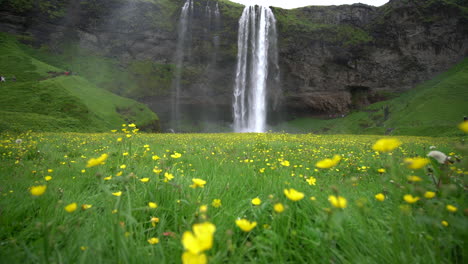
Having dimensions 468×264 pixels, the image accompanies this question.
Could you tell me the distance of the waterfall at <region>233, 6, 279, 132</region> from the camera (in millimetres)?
37969

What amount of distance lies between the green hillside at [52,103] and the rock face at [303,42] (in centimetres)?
1022

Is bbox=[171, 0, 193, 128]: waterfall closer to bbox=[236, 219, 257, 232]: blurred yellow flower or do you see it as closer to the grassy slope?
the grassy slope

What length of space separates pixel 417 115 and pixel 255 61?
25938 mm

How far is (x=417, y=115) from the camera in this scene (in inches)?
1059

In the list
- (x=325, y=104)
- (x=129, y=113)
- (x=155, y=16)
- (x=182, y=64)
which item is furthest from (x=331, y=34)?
(x=129, y=113)

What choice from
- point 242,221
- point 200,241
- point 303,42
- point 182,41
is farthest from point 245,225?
point 182,41

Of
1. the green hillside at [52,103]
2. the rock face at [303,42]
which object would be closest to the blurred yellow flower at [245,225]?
the green hillside at [52,103]

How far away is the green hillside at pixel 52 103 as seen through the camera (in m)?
16.6

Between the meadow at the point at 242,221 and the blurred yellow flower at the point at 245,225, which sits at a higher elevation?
the blurred yellow flower at the point at 245,225

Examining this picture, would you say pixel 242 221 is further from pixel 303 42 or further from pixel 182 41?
pixel 182 41

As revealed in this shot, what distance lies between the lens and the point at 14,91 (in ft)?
67.9

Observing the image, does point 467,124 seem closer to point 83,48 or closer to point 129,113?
point 129,113

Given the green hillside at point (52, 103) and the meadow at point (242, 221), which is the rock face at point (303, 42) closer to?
the green hillside at point (52, 103)

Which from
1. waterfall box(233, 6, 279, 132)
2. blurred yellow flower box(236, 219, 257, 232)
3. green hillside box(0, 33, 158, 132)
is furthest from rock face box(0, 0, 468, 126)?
blurred yellow flower box(236, 219, 257, 232)
